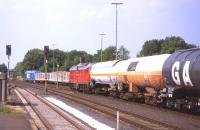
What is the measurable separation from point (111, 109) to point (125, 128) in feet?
33.5

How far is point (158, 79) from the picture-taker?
29531 millimetres

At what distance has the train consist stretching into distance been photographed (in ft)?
79.4

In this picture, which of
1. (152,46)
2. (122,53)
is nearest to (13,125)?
(122,53)

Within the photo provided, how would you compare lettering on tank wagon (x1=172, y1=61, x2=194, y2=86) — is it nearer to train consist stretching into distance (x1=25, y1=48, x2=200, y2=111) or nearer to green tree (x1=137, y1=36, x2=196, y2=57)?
train consist stretching into distance (x1=25, y1=48, x2=200, y2=111)

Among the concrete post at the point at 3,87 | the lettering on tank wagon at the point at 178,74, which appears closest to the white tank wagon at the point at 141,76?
the lettering on tank wagon at the point at 178,74

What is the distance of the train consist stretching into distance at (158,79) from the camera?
24.2 metres

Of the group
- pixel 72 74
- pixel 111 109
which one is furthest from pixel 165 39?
pixel 111 109

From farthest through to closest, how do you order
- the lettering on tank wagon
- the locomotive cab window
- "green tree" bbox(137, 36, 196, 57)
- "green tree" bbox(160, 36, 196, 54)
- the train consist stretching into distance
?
"green tree" bbox(137, 36, 196, 57)
"green tree" bbox(160, 36, 196, 54)
the locomotive cab window
the train consist stretching into distance
the lettering on tank wagon

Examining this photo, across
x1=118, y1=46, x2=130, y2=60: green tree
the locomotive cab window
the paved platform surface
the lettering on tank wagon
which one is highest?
x1=118, y1=46, x2=130, y2=60: green tree

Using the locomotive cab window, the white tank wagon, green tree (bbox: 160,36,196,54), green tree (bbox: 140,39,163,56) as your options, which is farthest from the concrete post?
green tree (bbox: 140,39,163,56)

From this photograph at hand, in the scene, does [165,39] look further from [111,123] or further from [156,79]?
[111,123]

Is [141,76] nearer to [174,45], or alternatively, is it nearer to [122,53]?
[122,53]

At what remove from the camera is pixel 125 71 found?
3775cm

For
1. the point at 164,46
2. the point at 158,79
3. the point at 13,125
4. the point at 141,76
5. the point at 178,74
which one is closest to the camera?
the point at 13,125
